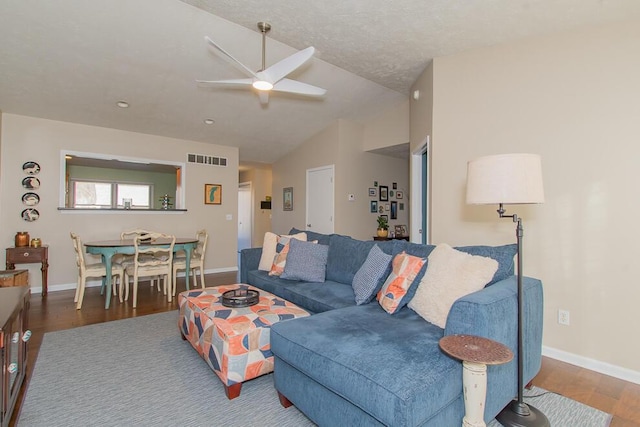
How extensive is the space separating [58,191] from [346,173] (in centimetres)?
439

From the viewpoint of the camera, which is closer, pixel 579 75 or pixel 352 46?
pixel 579 75

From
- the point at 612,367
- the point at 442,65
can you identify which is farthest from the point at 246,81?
the point at 612,367

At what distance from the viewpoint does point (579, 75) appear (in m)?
2.48

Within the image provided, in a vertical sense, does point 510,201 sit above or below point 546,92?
below

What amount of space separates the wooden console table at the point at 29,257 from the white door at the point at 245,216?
15.0 feet

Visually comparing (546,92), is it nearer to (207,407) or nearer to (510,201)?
(510,201)

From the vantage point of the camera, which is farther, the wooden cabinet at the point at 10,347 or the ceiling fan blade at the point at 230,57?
the ceiling fan blade at the point at 230,57

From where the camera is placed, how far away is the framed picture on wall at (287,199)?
21.9ft

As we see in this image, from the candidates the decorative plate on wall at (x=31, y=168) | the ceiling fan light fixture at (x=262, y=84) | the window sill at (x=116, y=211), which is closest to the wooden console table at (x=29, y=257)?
the window sill at (x=116, y=211)

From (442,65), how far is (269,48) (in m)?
1.85

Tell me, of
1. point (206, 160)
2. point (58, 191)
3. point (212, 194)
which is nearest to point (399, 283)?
point (212, 194)

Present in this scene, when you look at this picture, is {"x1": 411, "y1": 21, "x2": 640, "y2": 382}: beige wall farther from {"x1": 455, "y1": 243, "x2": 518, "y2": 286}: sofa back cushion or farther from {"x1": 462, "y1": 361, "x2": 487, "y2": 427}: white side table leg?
{"x1": 462, "y1": 361, "x2": 487, "y2": 427}: white side table leg

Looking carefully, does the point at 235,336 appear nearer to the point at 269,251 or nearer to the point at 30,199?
the point at 269,251

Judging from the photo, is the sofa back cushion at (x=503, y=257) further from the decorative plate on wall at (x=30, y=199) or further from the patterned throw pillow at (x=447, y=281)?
the decorative plate on wall at (x=30, y=199)
